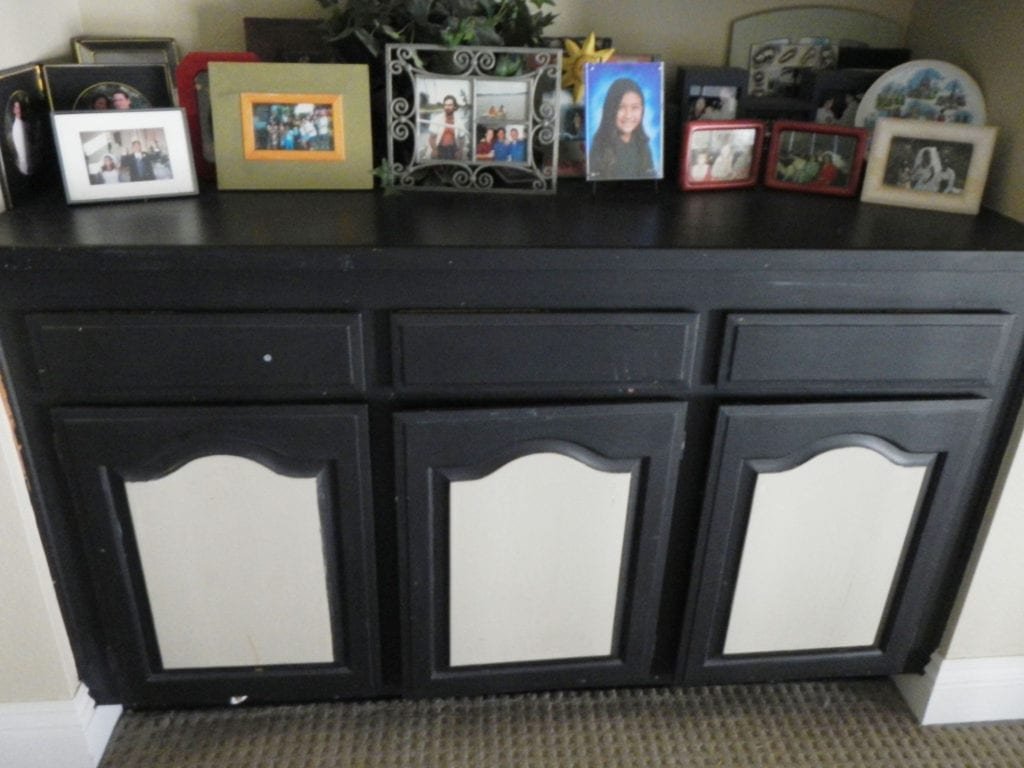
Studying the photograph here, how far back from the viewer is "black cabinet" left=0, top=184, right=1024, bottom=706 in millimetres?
1044

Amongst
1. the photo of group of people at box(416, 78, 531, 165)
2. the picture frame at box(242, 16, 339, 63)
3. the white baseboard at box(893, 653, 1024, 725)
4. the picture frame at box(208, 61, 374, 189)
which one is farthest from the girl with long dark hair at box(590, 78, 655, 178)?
the white baseboard at box(893, 653, 1024, 725)

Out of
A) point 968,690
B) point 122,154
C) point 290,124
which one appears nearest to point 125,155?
point 122,154

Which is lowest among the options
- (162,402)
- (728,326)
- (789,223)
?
(162,402)

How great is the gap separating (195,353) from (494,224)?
1.35ft

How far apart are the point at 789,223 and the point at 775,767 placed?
857mm

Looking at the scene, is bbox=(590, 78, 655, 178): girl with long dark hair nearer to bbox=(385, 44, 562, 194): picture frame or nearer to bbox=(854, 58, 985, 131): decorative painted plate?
bbox=(385, 44, 562, 194): picture frame

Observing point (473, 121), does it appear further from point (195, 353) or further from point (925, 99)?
point (925, 99)

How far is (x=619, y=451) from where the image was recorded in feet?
3.81

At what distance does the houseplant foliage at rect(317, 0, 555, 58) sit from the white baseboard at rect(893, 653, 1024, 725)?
121 centimetres

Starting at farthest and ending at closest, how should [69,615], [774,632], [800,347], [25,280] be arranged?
[774,632] → [69,615] → [800,347] → [25,280]

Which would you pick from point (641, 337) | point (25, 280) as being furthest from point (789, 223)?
point (25, 280)

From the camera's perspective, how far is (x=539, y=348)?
108 centimetres

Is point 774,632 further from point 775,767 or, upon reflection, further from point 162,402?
point 162,402

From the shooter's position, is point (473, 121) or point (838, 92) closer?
point (473, 121)
